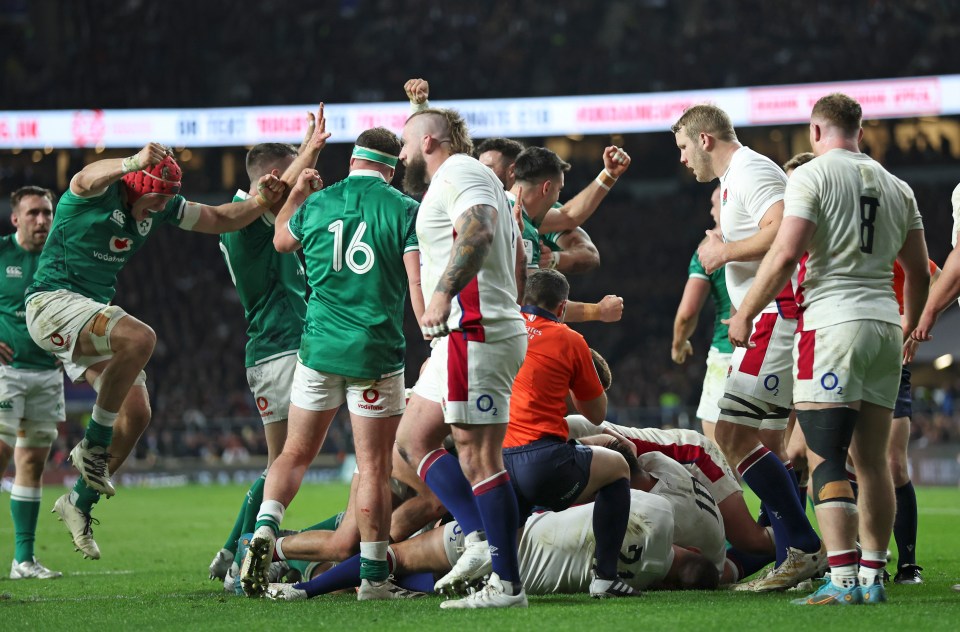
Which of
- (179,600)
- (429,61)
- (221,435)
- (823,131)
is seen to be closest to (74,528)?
(179,600)

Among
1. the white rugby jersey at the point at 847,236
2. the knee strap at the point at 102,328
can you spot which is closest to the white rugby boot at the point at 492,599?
the white rugby jersey at the point at 847,236

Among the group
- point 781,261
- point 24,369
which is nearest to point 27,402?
point 24,369

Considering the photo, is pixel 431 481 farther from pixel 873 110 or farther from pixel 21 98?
pixel 21 98

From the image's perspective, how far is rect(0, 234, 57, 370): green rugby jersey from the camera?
8805 mm

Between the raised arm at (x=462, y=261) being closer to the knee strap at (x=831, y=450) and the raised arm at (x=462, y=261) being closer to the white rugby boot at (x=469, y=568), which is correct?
the white rugby boot at (x=469, y=568)

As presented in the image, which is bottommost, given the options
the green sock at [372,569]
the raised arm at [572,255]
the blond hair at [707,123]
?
the green sock at [372,569]

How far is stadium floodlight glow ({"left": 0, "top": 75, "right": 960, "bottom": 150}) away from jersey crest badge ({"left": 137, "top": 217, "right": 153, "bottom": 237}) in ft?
72.4

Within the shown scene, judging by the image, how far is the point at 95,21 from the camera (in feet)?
112

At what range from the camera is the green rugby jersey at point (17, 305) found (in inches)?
347

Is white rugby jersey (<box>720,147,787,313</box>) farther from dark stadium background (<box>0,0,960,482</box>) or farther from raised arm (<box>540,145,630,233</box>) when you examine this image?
dark stadium background (<box>0,0,960,482</box>)

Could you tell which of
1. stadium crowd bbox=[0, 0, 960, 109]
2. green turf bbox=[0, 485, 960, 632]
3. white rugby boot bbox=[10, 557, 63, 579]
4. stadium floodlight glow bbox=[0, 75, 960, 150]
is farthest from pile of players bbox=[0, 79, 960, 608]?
stadium crowd bbox=[0, 0, 960, 109]

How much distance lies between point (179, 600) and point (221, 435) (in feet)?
62.4

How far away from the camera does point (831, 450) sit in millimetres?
4965

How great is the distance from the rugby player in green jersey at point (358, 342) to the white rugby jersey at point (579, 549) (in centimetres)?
75
